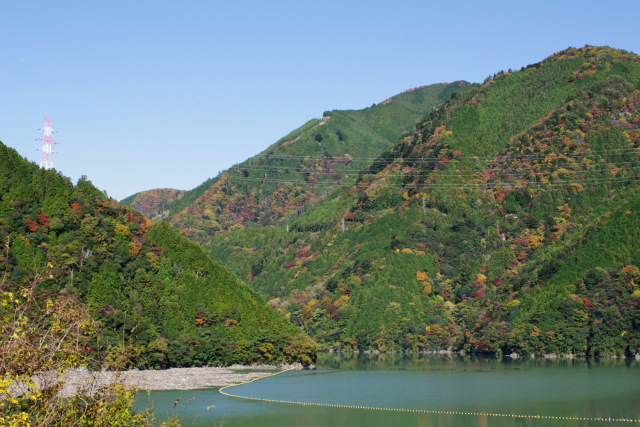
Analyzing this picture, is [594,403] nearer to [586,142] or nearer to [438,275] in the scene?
[438,275]

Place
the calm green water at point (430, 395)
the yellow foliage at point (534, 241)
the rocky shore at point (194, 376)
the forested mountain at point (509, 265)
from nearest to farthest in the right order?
the calm green water at point (430, 395), the rocky shore at point (194, 376), the forested mountain at point (509, 265), the yellow foliage at point (534, 241)

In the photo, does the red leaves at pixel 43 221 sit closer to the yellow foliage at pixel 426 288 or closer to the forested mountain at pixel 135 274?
the forested mountain at pixel 135 274

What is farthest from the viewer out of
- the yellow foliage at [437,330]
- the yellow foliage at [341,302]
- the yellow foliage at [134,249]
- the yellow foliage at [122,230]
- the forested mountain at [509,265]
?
the yellow foliage at [341,302]

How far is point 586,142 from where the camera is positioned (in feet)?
631

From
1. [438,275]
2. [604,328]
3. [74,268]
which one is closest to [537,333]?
[604,328]

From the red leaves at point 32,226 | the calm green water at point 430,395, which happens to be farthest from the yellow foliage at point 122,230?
the calm green water at point 430,395

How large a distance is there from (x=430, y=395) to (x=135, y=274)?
1755 inches

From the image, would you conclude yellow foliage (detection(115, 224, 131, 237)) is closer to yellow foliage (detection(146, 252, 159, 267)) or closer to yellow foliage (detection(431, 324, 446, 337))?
yellow foliage (detection(146, 252, 159, 267))

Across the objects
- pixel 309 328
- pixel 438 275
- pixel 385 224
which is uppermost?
pixel 385 224

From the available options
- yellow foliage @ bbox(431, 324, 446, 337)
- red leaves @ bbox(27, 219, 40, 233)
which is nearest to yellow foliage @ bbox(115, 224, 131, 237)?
red leaves @ bbox(27, 219, 40, 233)

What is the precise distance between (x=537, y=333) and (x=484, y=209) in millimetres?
71043

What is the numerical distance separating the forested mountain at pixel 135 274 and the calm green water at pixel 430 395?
10.5 meters

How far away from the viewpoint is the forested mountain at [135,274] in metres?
84.9

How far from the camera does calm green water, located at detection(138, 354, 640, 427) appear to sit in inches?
2202
